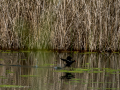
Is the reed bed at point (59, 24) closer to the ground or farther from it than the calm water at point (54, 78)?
farther from it

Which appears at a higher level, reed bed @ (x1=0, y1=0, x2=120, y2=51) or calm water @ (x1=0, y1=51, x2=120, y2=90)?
reed bed @ (x1=0, y1=0, x2=120, y2=51)

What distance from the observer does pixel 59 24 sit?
1306cm

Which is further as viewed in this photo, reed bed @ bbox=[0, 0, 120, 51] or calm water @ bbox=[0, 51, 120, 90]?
reed bed @ bbox=[0, 0, 120, 51]

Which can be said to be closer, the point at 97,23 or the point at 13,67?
the point at 13,67

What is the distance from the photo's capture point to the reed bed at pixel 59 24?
513 inches

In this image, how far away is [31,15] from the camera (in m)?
13.3

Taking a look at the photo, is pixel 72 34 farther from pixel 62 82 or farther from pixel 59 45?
pixel 62 82

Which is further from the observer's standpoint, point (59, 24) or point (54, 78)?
point (59, 24)

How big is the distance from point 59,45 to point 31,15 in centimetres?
180

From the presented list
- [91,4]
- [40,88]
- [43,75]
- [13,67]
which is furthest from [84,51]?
[40,88]

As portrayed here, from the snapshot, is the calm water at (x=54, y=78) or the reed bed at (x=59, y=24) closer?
the calm water at (x=54, y=78)

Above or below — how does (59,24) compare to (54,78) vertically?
above

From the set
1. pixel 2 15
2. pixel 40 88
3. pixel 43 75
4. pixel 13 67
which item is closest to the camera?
pixel 40 88

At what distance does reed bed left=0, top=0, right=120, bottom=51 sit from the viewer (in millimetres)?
13023
